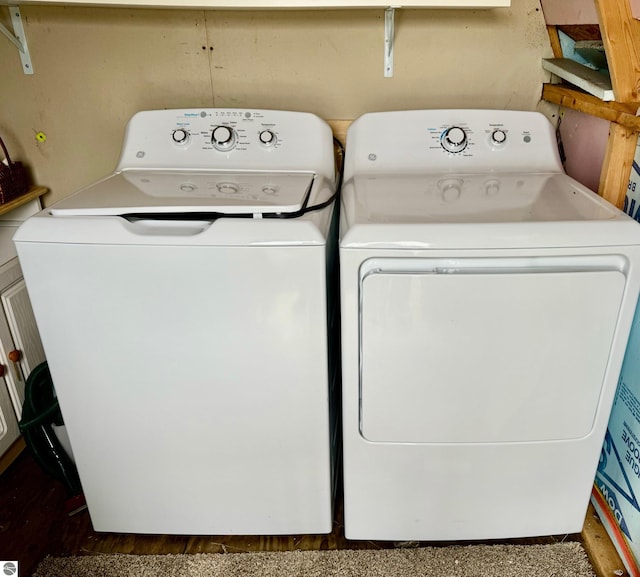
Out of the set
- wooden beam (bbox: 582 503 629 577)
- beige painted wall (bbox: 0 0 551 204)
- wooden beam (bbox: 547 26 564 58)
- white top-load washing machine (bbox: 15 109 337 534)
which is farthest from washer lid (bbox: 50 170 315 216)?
wooden beam (bbox: 582 503 629 577)

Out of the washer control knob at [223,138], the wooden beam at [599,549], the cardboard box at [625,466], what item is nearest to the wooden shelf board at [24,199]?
the washer control knob at [223,138]

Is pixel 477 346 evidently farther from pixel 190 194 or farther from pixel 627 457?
pixel 190 194

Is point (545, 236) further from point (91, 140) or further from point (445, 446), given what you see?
point (91, 140)

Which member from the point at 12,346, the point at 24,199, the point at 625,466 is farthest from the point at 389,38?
the point at 12,346

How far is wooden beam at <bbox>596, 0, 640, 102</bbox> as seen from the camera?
1.28 m

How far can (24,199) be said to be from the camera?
1.91 metres

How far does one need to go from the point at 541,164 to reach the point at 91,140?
1.55 metres

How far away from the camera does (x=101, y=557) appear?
1555mm

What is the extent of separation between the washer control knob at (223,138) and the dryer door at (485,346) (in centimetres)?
75

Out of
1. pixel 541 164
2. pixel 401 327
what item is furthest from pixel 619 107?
pixel 401 327

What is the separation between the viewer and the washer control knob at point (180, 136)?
172cm

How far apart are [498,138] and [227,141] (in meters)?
0.83

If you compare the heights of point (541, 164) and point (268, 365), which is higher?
point (541, 164)

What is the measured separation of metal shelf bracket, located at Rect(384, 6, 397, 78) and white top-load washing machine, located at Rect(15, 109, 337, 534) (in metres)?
0.48
